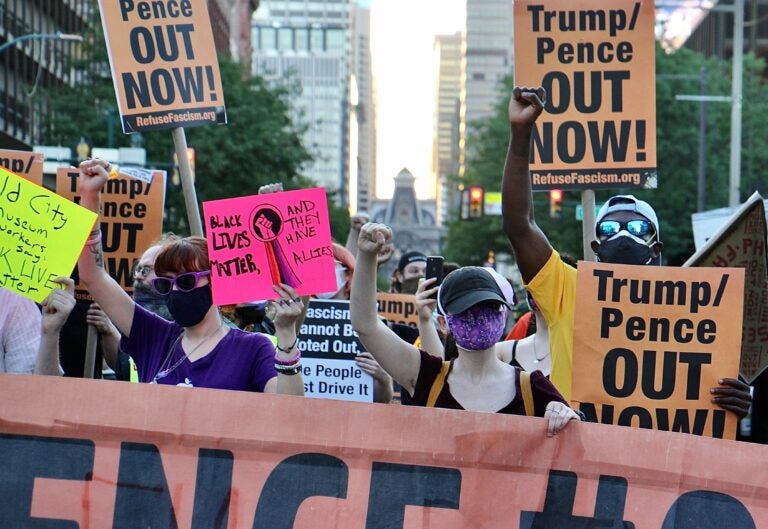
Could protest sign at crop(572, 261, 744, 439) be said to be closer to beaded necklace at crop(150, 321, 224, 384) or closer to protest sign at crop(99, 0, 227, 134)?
beaded necklace at crop(150, 321, 224, 384)

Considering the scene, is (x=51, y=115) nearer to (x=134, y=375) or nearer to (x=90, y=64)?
(x=90, y=64)

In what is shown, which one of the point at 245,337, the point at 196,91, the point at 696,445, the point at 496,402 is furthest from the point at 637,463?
the point at 196,91

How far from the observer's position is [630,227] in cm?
484

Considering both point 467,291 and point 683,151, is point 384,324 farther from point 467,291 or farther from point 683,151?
point 683,151

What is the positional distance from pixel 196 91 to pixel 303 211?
223 cm

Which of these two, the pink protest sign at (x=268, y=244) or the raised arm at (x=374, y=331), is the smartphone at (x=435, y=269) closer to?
the pink protest sign at (x=268, y=244)

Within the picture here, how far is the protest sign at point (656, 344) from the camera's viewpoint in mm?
4570

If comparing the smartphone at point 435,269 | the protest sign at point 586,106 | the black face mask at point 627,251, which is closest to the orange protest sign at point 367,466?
the black face mask at point 627,251

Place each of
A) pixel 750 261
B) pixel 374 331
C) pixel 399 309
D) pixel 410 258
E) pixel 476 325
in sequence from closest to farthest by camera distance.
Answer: pixel 476 325 < pixel 374 331 < pixel 750 261 < pixel 399 309 < pixel 410 258

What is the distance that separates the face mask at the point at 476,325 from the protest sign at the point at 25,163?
8.00 feet

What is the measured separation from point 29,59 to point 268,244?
42.1 m

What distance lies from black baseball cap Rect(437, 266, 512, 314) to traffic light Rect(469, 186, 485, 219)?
32.6m

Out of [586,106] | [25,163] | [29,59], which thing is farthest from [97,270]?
[29,59]

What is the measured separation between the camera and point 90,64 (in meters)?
39.8
